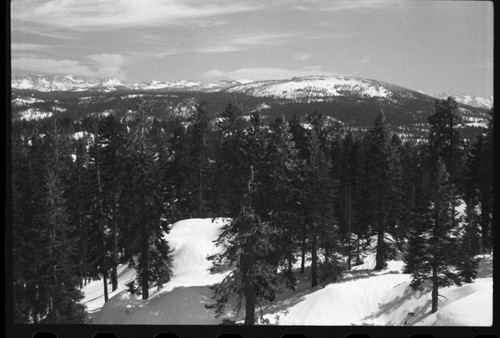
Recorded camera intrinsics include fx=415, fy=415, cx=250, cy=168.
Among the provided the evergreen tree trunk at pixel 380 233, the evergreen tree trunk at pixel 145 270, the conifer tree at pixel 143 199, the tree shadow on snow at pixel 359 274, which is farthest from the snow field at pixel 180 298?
the evergreen tree trunk at pixel 380 233

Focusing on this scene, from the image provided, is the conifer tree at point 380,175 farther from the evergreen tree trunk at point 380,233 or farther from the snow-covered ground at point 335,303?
the snow-covered ground at point 335,303

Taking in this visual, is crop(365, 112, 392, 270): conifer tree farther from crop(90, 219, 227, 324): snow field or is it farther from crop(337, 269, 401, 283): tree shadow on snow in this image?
crop(90, 219, 227, 324): snow field

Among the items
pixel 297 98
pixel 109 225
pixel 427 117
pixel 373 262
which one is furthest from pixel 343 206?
pixel 297 98

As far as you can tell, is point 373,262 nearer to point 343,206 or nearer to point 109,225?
point 343,206

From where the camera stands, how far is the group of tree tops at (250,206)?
1673 centimetres

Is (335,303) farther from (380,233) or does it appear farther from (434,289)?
(380,233)

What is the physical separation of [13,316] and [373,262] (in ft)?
90.8

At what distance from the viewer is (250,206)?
54.9 ft

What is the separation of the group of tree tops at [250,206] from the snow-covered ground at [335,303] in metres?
0.90

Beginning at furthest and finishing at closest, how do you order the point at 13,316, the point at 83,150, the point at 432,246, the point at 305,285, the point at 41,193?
the point at 83,150
the point at 305,285
the point at 41,193
the point at 432,246
the point at 13,316

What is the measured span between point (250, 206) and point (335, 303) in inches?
261

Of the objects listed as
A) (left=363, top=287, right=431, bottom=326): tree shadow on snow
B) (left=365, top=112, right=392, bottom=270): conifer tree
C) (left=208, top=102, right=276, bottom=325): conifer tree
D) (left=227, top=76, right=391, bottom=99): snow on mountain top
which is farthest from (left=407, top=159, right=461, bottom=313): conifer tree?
(left=365, top=112, right=392, bottom=270): conifer tree

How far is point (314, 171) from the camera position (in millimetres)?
26297

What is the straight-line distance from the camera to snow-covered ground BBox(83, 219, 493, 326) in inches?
599
